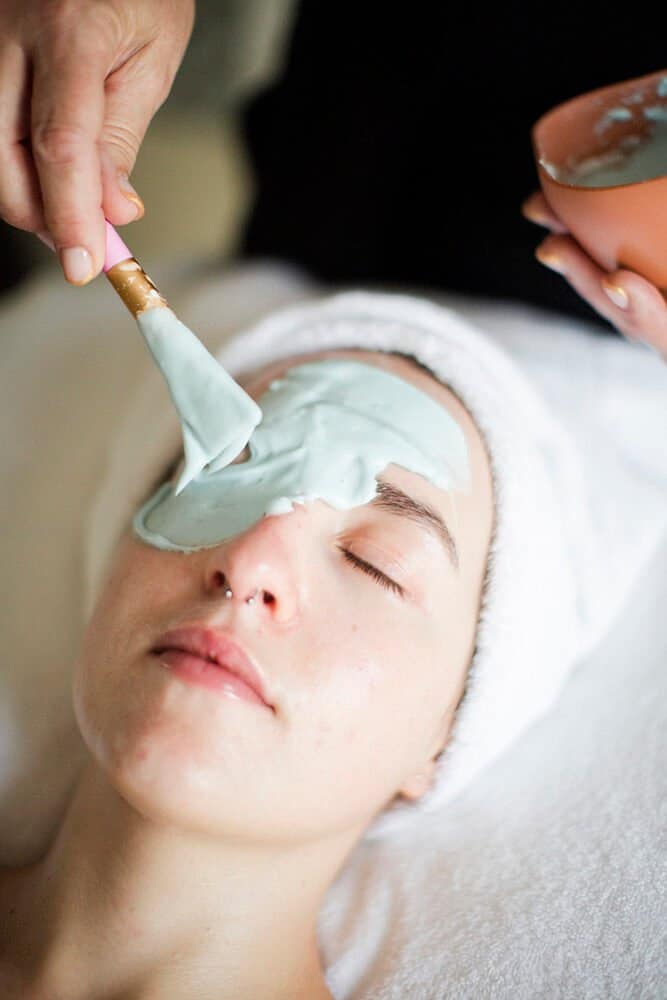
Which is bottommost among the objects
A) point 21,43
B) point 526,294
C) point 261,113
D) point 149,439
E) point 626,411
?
point 626,411

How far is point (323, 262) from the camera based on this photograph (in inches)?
64.5

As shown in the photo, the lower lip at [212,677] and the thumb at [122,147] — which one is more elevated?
the thumb at [122,147]

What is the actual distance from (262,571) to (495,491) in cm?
35

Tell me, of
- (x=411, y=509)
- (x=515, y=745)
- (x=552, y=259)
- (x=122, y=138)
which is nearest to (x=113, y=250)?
(x=122, y=138)

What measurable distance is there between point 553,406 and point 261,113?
29.8 inches

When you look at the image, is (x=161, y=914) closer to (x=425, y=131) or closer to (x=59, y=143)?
(x=59, y=143)

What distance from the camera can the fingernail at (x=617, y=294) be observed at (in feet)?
3.04

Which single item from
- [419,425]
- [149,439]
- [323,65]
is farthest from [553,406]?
[323,65]

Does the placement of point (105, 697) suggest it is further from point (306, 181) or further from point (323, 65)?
point (323, 65)

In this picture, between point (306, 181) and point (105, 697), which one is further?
point (306, 181)

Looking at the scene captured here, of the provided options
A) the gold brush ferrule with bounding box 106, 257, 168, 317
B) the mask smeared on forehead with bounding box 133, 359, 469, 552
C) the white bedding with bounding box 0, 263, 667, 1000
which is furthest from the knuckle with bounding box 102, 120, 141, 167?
the white bedding with bounding box 0, 263, 667, 1000

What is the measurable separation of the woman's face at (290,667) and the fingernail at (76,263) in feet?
0.88

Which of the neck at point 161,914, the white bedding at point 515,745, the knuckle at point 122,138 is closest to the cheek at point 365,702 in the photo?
the neck at point 161,914

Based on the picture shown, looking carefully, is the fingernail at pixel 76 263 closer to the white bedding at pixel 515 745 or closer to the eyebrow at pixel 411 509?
the eyebrow at pixel 411 509
